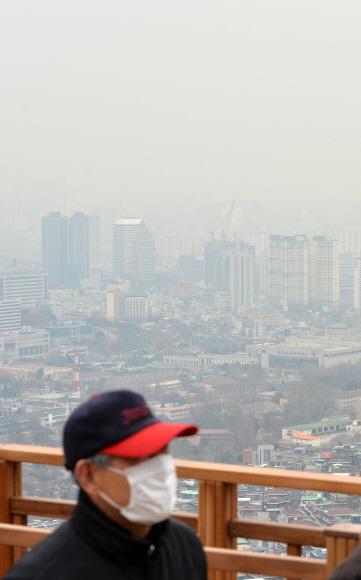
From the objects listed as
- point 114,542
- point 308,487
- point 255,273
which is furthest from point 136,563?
point 255,273

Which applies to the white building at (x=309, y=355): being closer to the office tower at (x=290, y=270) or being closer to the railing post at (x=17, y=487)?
the office tower at (x=290, y=270)

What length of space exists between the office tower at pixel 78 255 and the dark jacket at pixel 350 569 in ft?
99.8

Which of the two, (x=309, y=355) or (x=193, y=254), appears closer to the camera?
Result: (x=309, y=355)

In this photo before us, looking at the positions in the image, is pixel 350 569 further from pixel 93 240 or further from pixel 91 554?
pixel 93 240

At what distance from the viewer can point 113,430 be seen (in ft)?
2.72

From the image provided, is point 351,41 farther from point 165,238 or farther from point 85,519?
point 85,519

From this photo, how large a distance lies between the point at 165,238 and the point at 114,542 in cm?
3385

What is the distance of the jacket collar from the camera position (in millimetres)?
848

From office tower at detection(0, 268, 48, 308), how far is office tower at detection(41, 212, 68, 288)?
1.42 ft

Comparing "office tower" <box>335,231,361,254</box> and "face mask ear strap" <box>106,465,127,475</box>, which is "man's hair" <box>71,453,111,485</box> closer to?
"face mask ear strap" <box>106,465,127,475</box>

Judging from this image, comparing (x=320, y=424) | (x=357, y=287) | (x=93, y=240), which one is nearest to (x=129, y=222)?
(x=93, y=240)

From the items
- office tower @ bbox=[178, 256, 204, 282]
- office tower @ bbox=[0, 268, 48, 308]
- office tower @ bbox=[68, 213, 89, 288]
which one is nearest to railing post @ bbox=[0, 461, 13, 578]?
office tower @ bbox=[0, 268, 48, 308]

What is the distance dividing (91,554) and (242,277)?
3015cm

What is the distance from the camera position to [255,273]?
31078mm
